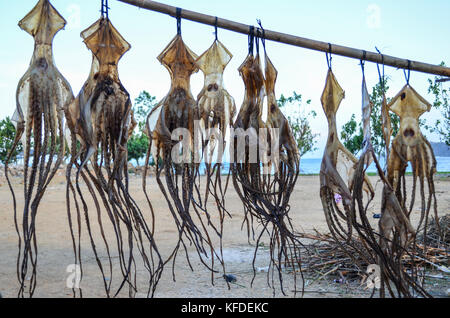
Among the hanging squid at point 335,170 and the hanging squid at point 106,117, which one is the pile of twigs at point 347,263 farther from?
the hanging squid at point 106,117

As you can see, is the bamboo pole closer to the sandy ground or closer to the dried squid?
the dried squid

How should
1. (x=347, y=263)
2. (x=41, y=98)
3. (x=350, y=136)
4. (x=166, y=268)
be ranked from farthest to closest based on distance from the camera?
(x=350, y=136) < (x=166, y=268) < (x=347, y=263) < (x=41, y=98)

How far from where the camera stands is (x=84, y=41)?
1214mm

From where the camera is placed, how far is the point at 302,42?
4.58 feet

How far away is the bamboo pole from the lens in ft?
4.14

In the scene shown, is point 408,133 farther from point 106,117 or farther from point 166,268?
point 166,268

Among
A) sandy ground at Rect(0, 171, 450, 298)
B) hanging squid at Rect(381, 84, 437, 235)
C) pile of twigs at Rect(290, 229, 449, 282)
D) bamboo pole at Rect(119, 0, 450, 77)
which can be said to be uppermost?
bamboo pole at Rect(119, 0, 450, 77)

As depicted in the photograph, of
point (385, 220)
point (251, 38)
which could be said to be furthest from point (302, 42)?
point (385, 220)

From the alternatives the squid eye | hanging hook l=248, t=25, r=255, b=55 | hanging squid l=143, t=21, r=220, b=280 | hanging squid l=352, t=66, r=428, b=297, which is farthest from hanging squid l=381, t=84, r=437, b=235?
hanging squid l=143, t=21, r=220, b=280

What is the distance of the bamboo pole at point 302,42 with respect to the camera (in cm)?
126

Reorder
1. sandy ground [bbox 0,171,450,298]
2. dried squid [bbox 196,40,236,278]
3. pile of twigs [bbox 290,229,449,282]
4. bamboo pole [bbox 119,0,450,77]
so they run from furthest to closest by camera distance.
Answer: pile of twigs [bbox 290,229,449,282] → sandy ground [bbox 0,171,450,298] → dried squid [bbox 196,40,236,278] → bamboo pole [bbox 119,0,450,77]

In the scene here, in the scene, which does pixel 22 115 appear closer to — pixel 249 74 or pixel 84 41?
pixel 84 41

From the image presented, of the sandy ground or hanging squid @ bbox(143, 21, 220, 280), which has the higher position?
hanging squid @ bbox(143, 21, 220, 280)
